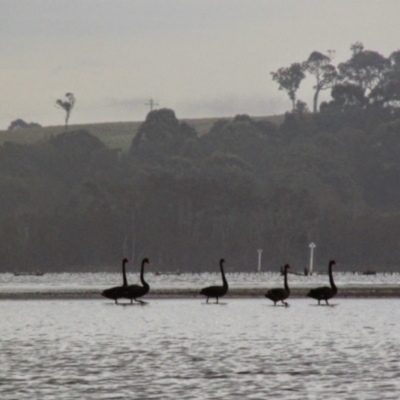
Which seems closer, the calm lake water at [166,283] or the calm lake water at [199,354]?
the calm lake water at [199,354]

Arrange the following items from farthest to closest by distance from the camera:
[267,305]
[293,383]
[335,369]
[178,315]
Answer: [267,305], [178,315], [335,369], [293,383]

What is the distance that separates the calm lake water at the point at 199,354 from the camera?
79.9ft

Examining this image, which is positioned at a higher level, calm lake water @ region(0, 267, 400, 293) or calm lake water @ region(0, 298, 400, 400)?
calm lake water @ region(0, 267, 400, 293)

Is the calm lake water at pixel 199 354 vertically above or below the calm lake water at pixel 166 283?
below

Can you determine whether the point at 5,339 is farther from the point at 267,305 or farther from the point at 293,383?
the point at 267,305

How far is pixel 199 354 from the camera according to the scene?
102 feet

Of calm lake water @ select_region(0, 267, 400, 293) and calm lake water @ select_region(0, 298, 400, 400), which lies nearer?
calm lake water @ select_region(0, 298, 400, 400)

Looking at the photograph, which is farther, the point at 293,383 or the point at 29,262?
the point at 29,262

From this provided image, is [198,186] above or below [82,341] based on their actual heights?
above

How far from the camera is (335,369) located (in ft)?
90.8

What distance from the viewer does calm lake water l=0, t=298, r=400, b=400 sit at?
79.9 ft

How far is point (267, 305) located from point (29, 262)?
146635 millimetres

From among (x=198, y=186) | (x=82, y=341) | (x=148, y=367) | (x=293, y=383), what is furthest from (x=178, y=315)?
(x=198, y=186)

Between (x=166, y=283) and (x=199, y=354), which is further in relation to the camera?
(x=166, y=283)
